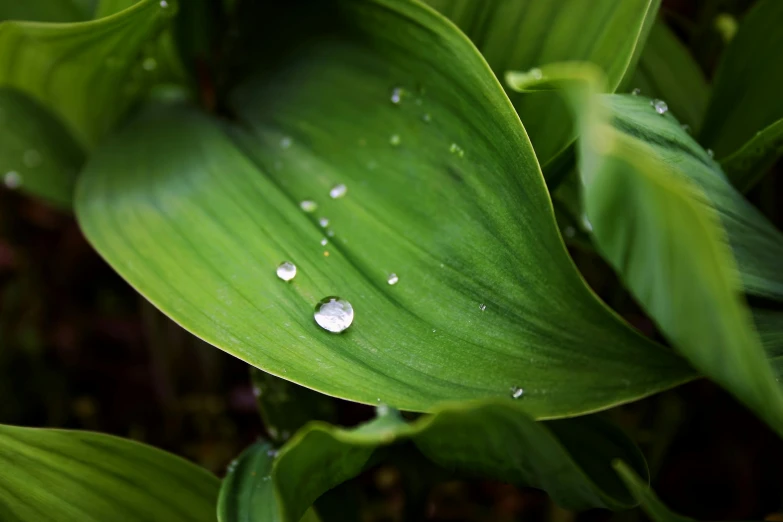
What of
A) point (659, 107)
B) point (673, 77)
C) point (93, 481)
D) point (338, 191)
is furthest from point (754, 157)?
point (93, 481)

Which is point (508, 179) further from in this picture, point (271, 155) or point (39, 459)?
point (39, 459)

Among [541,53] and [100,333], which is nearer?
[541,53]

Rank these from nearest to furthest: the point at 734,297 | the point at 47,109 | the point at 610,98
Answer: the point at 734,297, the point at 610,98, the point at 47,109

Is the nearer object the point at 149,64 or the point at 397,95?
the point at 397,95

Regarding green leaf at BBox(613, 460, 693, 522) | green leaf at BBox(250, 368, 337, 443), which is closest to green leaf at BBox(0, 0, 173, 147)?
green leaf at BBox(250, 368, 337, 443)

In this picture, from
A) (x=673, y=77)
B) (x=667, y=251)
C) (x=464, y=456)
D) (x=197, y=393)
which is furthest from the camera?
(x=197, y=393)

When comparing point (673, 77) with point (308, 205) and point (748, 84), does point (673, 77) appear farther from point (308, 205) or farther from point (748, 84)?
point (308, 205)

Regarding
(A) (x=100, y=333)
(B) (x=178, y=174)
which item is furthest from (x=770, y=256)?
(A) (x=100, y=333)
